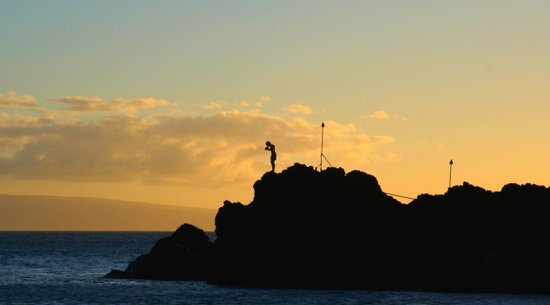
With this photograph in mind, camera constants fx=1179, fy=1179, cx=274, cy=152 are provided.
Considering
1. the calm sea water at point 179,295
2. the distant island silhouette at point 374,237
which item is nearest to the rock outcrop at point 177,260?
the calm sea water at point 179,295

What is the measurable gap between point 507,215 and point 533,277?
635 cm

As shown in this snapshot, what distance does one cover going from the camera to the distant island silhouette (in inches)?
3563

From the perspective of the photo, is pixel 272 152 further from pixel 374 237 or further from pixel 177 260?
pixel 177 260

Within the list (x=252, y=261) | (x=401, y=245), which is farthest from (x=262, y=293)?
(x=401, y=245)

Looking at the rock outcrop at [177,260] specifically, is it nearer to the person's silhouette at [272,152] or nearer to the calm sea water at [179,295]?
the calm sea water at [179,295]

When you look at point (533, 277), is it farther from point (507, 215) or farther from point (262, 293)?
point (262, 293)

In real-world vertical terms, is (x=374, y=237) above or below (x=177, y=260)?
above

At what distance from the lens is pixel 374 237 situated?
92312 mm

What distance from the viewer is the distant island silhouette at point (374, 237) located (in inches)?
3563

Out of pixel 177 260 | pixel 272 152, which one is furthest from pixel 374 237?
pixel 177 260

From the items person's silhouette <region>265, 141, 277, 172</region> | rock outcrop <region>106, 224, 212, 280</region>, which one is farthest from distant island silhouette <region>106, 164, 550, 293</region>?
rock outcrop <region>106, 224, 212, 280</region>

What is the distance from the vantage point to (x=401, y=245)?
92250 millimetres

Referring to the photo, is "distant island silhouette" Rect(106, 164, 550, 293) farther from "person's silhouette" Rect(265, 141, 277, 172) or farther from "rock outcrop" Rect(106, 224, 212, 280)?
"rock outcrop" Rect(106, 224, 212, 280)

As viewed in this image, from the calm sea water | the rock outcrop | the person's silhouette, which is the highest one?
the person's silhouette
